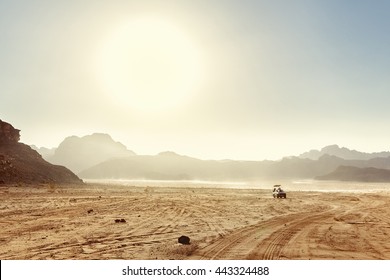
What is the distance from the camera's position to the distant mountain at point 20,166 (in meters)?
75.8

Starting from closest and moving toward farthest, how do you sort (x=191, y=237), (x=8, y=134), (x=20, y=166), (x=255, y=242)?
(x=255, y=242), (x=191, y=237), (x=20, y=166), (x=8, y=134)

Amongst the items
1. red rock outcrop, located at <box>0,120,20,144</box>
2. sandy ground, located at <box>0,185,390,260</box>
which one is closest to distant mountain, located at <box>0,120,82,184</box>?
red rock outcrop, located at <box>0,120,20,144</box>

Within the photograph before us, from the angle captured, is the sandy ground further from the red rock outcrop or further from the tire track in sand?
the red rock outcrop

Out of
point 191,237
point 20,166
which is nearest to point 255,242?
point 191,237

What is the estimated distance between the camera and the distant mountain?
249 ft

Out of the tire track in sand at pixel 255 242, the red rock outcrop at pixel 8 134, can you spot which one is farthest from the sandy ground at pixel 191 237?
the red rock outcrop at pixel 8 134

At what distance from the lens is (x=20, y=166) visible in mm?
83125

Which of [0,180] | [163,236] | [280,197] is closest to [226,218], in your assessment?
[163,236]

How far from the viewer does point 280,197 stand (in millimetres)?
45906

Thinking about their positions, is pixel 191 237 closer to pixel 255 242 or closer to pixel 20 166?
pixel 255 242

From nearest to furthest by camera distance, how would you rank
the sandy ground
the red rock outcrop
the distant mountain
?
1. the sandy ground
2. the distant mountain
3. the red rock outcrop
